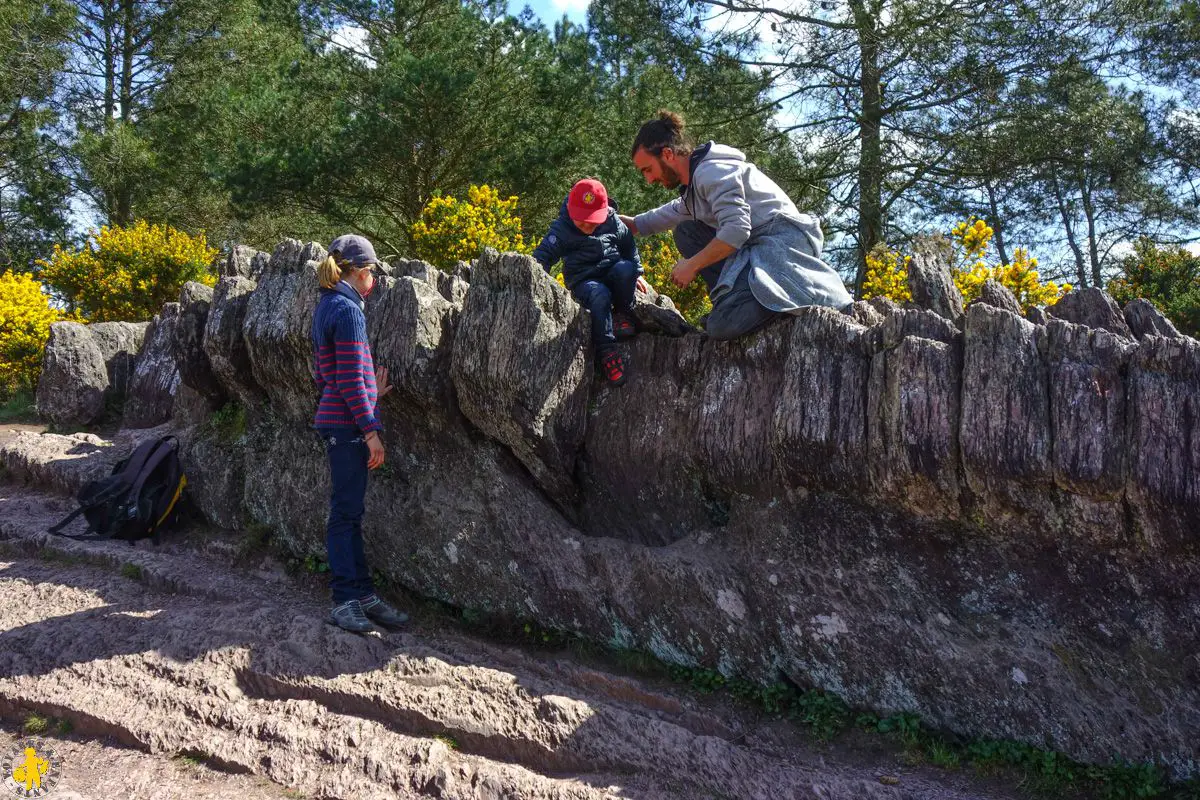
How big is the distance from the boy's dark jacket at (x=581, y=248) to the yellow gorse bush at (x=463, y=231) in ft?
17.1

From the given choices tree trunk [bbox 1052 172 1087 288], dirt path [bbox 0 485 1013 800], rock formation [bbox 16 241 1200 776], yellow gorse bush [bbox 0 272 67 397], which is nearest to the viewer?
rock formation [bbox 16 241 1200 776]

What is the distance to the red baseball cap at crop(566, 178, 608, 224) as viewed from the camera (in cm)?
472

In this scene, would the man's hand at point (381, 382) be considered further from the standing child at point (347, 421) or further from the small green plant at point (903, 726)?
the small green plant at point (903, 726)

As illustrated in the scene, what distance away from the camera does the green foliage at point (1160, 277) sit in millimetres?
14109

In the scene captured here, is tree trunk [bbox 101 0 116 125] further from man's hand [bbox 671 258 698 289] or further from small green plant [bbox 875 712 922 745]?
small green plant [bbox 875 712 922 745]

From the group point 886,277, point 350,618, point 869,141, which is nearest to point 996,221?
point 869,141

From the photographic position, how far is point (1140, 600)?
3486 millimetres

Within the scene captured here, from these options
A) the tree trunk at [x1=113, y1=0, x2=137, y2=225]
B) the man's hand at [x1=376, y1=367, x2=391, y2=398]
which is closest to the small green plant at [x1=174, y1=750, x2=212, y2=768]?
the man's hand at [x1=376, y1=367, x2=391, y2=398]

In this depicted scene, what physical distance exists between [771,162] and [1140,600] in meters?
9.93

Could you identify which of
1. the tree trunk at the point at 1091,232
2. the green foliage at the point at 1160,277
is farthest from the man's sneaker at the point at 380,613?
the green foliage at the point at 1160,277

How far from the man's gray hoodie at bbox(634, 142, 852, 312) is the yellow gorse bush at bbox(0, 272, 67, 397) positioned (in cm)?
918

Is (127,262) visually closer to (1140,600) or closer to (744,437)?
(744,437)

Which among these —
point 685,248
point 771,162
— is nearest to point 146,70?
point 771,162

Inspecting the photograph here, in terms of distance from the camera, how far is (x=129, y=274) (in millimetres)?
12594
